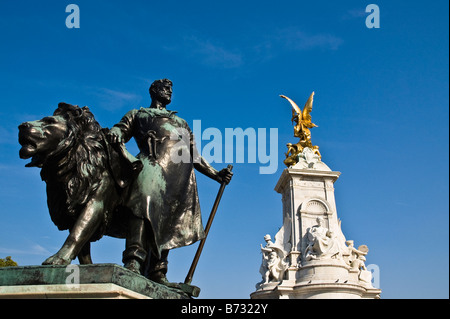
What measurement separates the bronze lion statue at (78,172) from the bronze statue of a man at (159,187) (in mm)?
145

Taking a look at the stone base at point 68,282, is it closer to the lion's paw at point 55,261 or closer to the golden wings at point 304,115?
the lion's paw at point 55,261

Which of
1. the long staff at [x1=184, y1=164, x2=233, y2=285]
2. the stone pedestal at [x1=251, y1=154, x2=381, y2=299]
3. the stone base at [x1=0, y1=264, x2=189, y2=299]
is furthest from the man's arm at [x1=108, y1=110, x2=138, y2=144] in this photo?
the stone pedestal at [x1=251, y1=154, x2=381, y2=299]

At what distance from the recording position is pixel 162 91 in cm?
464

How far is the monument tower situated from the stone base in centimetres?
1633

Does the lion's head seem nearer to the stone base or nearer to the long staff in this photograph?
the stone base

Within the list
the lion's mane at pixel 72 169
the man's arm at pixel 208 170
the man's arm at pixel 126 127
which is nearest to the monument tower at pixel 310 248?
the man's arm at pixel 208 170

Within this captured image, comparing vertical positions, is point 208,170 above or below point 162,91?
below

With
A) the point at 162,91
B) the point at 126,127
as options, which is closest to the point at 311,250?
the point at 162,91

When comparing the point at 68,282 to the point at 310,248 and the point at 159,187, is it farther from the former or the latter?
the point at 310,248

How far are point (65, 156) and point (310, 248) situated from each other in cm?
1781

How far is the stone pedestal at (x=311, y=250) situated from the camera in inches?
739

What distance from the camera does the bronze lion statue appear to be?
11.1ft
